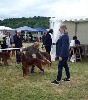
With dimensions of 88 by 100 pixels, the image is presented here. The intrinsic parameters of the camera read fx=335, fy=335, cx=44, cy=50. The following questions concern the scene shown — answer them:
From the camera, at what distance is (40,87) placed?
929cm

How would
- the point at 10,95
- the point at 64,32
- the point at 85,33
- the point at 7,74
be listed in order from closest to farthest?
the point at 10,95 < the point at 64,32 < the point at 7,74 < the point at 85,33

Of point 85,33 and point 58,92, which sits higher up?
point 85,33

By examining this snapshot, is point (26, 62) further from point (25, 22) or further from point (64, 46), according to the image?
point (25, 22)

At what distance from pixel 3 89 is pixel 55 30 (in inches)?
372

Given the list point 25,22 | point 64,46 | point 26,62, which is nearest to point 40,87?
point 64,46

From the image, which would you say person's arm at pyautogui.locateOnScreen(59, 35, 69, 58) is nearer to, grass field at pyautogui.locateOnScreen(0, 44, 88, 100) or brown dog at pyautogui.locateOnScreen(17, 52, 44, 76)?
grass field at pyautogui.locateOnScreen(0, 44, 88, 100)

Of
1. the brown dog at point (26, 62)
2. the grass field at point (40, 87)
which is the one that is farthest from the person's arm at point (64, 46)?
the brown dog at point (26, 62)

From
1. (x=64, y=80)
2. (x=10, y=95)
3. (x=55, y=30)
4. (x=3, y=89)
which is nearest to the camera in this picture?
(x=10, y=95)

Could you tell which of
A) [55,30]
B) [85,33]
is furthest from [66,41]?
[85,33]

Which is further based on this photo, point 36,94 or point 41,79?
point 41,79

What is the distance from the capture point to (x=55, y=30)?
17984mm

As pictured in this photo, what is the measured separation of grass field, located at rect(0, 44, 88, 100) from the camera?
8.09 meters

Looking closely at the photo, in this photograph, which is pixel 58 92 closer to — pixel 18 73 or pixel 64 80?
pixel 64 80

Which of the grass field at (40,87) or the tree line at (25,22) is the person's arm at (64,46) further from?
the tree line at (25,22)
